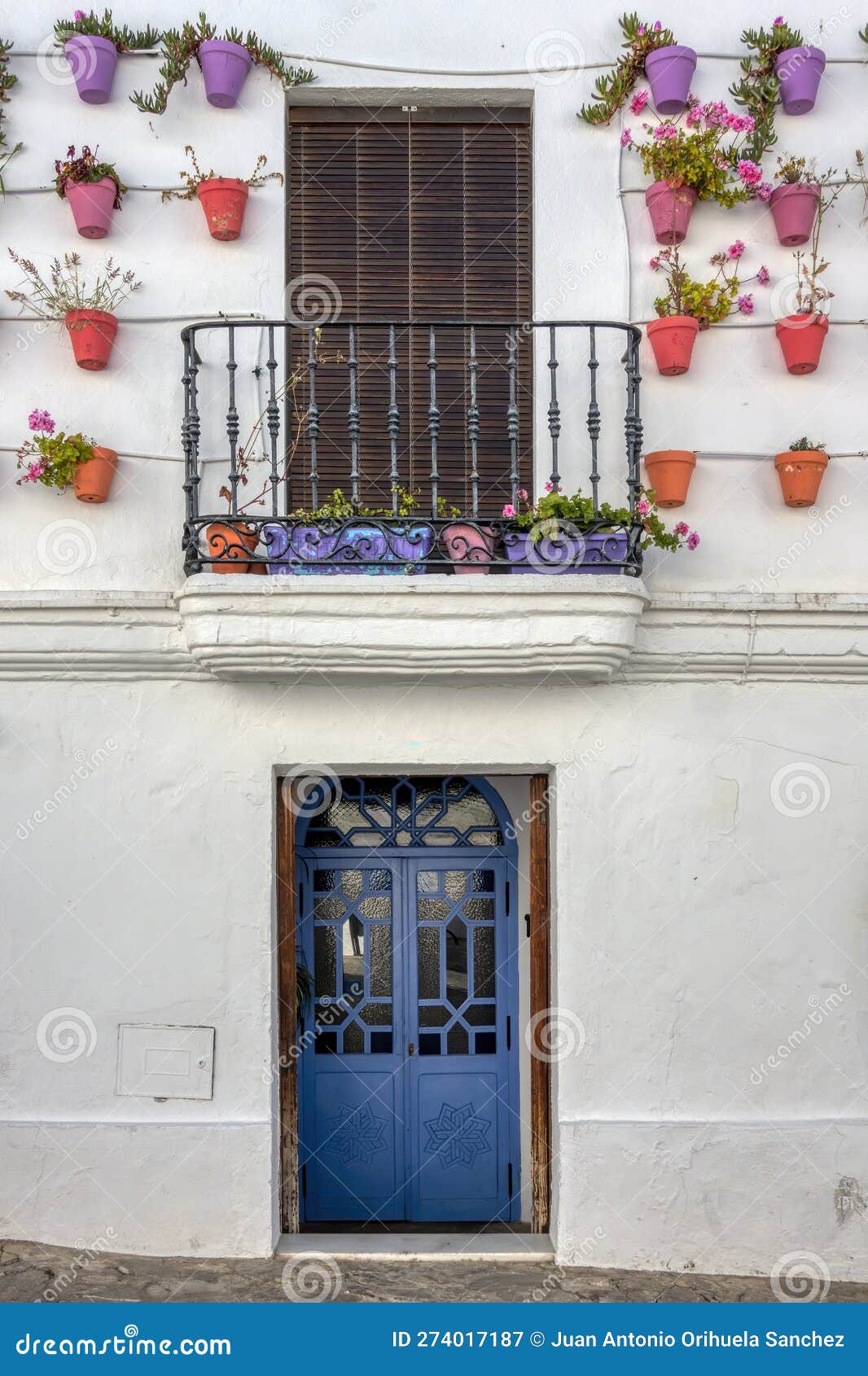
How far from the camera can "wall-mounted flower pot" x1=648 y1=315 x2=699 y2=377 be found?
5.67 m

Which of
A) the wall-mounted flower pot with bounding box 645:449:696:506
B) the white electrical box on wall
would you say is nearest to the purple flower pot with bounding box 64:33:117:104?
the wall-mounted flower pot with bounding box 645:449:696:506

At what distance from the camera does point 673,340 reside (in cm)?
569

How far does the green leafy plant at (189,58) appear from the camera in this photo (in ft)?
19.1

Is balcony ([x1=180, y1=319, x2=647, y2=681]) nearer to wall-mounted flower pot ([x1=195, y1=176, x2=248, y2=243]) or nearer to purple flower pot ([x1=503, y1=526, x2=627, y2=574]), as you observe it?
purple flower pot ([x1=503, y1=526, x2=627, y2=574])

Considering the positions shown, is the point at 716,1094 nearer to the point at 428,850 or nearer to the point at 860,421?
the point at 428,850

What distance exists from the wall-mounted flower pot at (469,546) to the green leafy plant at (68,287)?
2007mm

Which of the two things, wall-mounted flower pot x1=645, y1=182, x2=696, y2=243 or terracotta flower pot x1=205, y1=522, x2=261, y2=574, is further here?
wall-mounted flower pot x1=645, y1=182, x2=696, y2=243

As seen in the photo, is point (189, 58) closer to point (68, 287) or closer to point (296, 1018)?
point (68, 287)

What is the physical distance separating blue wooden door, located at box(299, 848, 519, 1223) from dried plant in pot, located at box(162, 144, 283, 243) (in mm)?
3279

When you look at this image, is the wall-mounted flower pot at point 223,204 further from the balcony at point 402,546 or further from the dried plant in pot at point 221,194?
the balcony at point 402,546

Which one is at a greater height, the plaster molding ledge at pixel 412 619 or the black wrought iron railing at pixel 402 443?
the black wrought iron railing at pixel 402 443

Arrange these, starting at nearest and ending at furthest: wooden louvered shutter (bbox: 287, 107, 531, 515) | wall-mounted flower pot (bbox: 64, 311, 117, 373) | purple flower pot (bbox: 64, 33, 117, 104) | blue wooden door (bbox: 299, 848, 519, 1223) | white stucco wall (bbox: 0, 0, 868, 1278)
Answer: white stucco wall (bbox: 0, 0, 868, 1278) < wall-mounted flower pot (bbox: 64, 311, 117, 373) < purple flower pot (bbox: 64, 33, 117, 104) < wooden louvered shutter (bbox: 287, 107, 531, 515) < blue wooden door (bbox: 299, 848, 519, 1223)

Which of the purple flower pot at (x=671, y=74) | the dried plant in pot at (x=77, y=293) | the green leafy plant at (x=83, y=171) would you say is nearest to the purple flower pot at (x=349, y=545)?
the dried plant in pot at (x=77, y=293)

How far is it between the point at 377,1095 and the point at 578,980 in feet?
5.37
